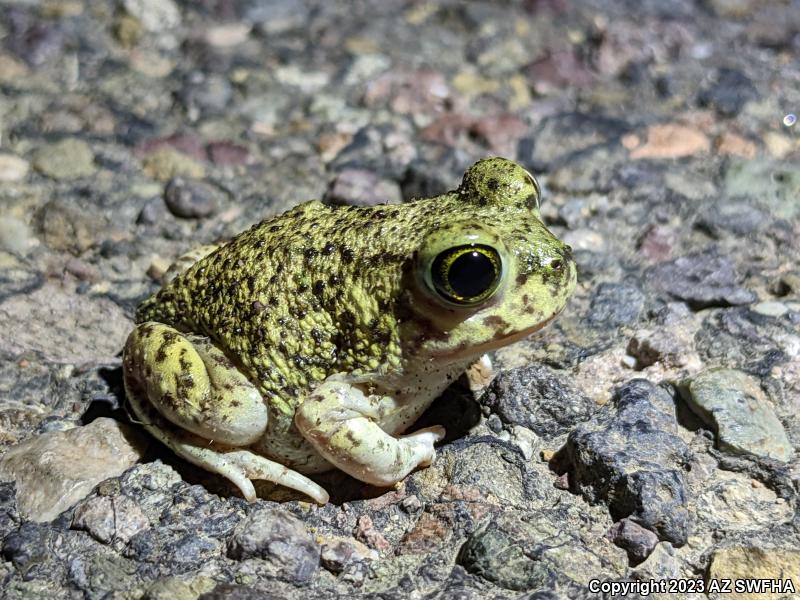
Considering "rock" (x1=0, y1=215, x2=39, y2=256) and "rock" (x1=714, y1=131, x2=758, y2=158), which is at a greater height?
"rock" (x1=714, y1=131, x2=758, y2=158)

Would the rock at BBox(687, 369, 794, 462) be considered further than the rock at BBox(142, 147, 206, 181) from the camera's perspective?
No

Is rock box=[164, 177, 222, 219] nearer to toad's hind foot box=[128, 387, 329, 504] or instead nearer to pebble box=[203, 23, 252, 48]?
pebble box=[203, 23, 252, 48]

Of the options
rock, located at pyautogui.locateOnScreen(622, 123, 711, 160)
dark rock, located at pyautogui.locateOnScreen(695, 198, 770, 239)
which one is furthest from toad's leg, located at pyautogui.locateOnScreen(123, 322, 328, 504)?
rock, located at pyautogui.locateOnScreen(622, 123, 711, 160)

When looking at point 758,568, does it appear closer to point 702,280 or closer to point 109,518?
point 702,280

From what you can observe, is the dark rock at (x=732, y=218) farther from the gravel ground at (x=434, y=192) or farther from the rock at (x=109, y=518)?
the rock at (x=109, y=518)

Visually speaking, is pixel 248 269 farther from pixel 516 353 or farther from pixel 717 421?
pixel 717 421
